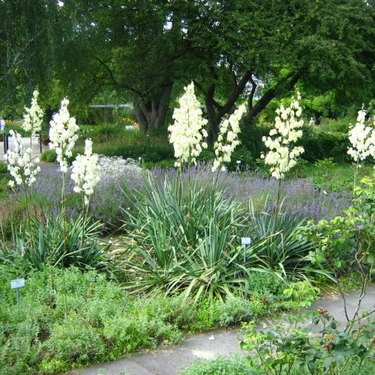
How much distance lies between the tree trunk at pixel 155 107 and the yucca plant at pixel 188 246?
1438 centimetres

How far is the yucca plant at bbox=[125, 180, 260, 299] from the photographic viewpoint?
5301 mm

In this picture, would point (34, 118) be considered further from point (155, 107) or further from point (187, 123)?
point (155, 107)

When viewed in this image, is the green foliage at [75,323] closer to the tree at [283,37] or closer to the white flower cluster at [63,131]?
the white flower cluster at [63,131]

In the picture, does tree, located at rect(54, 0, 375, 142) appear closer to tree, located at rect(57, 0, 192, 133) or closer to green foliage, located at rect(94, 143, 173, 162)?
tree, located at rect(57, 0, 192, 133)

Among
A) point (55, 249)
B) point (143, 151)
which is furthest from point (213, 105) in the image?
point (55, 249)

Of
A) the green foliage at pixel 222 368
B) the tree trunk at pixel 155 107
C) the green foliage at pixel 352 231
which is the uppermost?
the tree trunk at pixel 155 107

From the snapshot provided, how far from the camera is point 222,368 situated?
3.50 metres

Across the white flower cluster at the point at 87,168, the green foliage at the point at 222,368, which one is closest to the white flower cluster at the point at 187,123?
the white flower cluster at the point at 87,168

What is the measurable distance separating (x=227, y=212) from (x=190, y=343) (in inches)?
85.5

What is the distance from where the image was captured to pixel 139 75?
17750 millimetres

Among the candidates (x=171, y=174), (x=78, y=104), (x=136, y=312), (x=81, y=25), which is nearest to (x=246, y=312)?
(x=136, y=312)

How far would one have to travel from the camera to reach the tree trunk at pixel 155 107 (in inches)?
822

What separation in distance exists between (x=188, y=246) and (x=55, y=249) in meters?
1.47

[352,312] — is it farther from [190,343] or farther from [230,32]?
[230,32]
